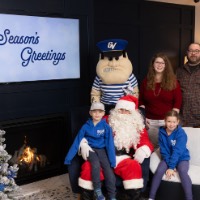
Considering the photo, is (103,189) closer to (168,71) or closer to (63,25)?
(168,71)

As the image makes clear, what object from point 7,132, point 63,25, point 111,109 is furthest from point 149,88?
point 7,132

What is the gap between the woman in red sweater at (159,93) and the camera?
3.17m

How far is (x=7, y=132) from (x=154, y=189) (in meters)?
1.57

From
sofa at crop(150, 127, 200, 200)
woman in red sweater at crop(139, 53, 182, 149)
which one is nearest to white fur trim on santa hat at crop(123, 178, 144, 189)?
sofa at crop(150, 127, 200, 200)

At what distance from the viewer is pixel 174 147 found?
2814 millimetres

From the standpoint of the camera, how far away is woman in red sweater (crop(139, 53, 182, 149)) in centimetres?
317

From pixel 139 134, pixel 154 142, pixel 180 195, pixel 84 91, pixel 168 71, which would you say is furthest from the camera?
pixel 84 91

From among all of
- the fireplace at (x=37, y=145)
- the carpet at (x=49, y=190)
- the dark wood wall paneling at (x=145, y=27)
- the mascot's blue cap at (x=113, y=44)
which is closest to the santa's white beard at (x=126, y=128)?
the mascot's blue cap at (x=113, y=44)

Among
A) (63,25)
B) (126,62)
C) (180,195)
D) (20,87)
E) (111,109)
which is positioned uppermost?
(63,25)

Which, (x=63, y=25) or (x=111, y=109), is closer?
(x=111, y=109)

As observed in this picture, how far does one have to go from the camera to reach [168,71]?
3.17 meters

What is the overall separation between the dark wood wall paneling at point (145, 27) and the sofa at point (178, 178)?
5.15ft

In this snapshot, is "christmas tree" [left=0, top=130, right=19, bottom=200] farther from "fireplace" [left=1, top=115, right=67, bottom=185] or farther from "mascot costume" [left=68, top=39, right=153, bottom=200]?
"fireplace" [left=1, top=115, right=67, bottom=185]

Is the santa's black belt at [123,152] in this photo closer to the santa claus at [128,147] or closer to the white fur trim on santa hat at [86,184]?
Answer: the santa claus at [128,147]
